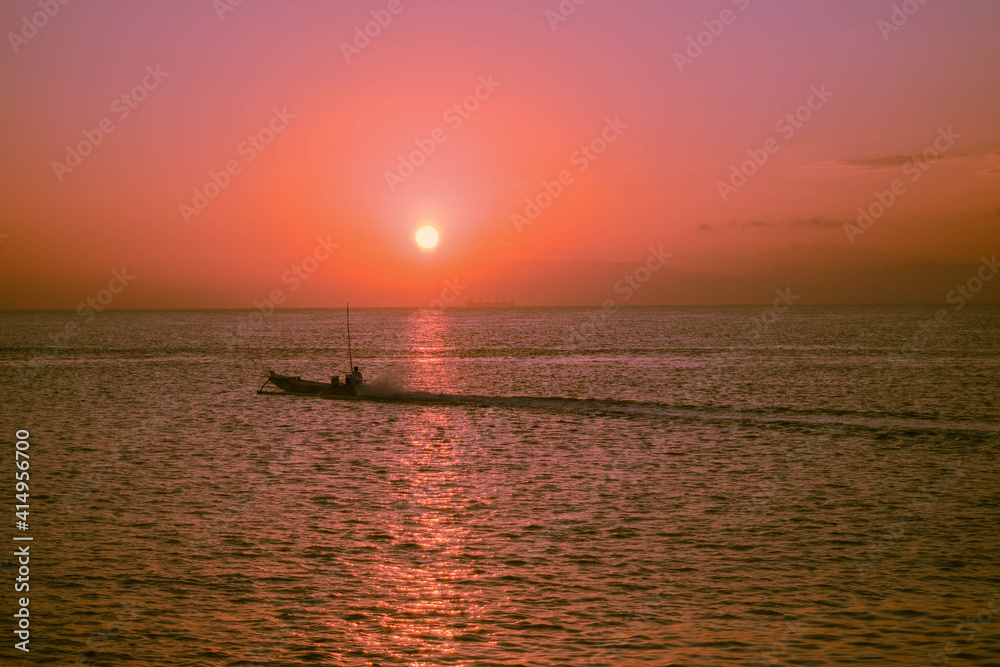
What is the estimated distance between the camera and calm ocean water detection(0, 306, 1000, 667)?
15234mm

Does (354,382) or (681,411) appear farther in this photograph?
(354,382)

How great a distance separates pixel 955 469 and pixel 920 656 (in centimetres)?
2132

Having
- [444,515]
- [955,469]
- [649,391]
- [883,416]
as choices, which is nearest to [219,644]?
[444,515]

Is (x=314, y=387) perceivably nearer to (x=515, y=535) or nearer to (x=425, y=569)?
(x=515, y=535)

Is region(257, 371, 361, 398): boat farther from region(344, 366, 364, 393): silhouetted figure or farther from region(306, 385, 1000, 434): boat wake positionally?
region(306, 385, 1000, 434): boat wake

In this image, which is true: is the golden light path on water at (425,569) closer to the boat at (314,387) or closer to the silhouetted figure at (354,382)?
the silhouetted figure at (354,382)

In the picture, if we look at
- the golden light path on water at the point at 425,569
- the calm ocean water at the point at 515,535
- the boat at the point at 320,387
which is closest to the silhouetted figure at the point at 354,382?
the boat at the point at 320,387

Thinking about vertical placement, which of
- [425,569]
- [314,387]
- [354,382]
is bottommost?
[425,569]

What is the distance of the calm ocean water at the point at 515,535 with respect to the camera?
50.0 ft

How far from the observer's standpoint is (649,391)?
218ft

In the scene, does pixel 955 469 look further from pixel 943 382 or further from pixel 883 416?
pixel 943 382

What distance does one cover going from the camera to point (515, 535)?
22297 millimetres

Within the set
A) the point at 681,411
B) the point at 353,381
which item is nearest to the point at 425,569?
the point at 681,411

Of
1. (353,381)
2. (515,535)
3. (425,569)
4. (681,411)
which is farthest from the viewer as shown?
(353,381)
